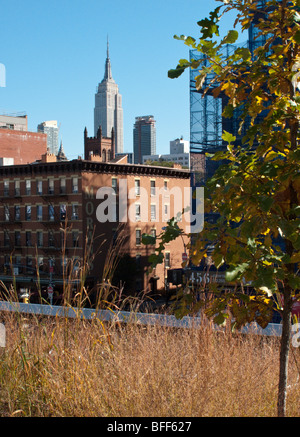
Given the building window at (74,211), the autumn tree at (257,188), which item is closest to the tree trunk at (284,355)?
the autumn tree at (257,188)

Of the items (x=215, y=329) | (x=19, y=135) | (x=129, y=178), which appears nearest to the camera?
(x=215, y=329)

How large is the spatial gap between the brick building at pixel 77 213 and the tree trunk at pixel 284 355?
4155cm

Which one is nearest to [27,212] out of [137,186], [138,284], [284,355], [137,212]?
[137,212]

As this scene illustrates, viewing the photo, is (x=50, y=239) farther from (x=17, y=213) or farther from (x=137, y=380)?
(x=137, y=380)

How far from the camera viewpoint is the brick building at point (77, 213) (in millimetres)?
47250

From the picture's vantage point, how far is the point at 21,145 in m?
68.8

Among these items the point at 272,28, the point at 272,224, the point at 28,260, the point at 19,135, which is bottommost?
the point at 28,260

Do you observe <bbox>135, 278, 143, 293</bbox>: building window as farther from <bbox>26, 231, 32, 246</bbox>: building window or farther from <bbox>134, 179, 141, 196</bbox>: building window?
<bbox>26, 231, 32, 246</bbox>: building window

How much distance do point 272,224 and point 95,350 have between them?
254cm

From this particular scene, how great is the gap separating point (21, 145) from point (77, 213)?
25.4 m

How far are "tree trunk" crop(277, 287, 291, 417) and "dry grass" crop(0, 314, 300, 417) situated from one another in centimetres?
31
